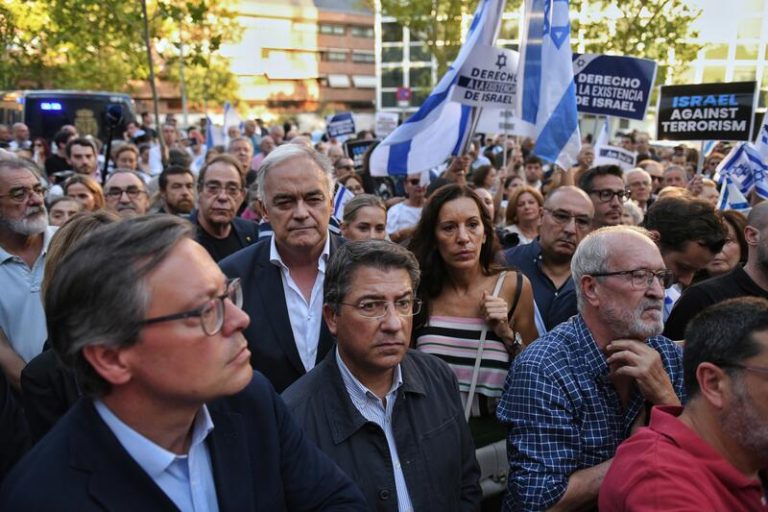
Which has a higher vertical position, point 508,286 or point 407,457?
point 508,286

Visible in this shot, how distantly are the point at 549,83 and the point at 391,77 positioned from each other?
64.0 meters

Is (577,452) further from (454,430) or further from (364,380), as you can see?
(364,380)

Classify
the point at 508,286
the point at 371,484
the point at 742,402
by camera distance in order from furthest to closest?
the point at 508,286 < the point at 371,484 < the point at 742,402

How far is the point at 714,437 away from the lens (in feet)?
7.28

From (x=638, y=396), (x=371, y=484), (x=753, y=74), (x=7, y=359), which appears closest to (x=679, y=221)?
(x=638, y=396)

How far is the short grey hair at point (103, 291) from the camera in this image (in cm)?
170

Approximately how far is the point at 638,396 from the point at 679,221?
5.87 feet

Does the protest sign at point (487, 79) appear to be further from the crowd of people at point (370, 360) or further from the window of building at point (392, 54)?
the window of building at point (392, 54)

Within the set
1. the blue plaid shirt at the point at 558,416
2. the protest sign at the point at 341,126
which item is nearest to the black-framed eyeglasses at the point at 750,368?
the blue plaid shirt at the point at 558,416

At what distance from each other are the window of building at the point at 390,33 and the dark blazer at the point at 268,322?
63619mm

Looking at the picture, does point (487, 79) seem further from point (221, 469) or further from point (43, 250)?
point (221, 469)

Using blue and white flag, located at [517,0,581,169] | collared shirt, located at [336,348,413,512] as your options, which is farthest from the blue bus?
collared shirt, located at [336,348,413,512]

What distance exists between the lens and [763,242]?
384 cm

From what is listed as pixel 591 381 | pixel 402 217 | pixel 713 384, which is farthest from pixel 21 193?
pixel 402 217
